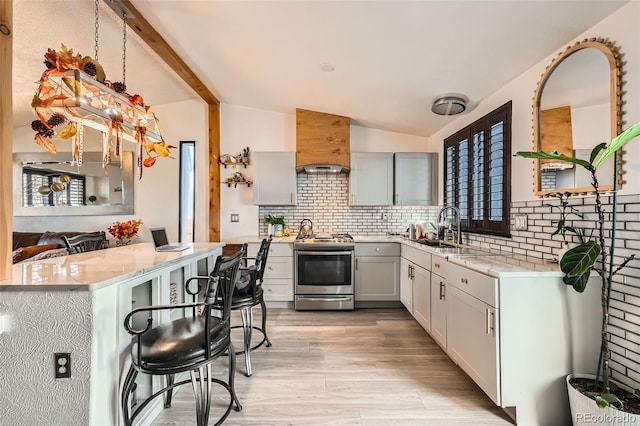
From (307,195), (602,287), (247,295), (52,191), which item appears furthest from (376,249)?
(52,191)

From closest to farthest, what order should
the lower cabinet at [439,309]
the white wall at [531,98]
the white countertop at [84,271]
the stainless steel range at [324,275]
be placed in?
1. the white countertop at [84,271]
2. the white wall at [531,98]
3. the lower cabinet at [439,309]
4. the stainless steel range at [324,275]

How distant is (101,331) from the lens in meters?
1.27

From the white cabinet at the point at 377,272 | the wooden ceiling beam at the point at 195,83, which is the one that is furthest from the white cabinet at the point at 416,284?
the wooden ceiling beam at the point at 195,83

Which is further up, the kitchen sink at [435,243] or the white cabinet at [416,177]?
the white cabinet at [416,177]

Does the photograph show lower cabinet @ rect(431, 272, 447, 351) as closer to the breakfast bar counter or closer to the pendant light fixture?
the breakfast bar counter

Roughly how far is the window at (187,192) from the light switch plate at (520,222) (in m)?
4.02

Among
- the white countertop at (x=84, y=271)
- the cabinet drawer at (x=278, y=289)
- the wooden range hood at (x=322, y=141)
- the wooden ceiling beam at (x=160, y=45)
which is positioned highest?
the wooden ceiling beam at (x=160, y=45)

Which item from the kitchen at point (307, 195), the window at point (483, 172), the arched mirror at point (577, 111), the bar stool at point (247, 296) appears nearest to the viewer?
the arched mirror at point (577, 111)

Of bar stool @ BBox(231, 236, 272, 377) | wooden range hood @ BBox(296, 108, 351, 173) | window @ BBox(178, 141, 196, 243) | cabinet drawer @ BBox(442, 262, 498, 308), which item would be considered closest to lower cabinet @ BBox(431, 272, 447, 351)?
cabinet drawer @ BBox(442, 262, 498, 308)

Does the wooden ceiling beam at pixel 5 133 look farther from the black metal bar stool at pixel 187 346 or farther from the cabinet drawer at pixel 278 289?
the cabinet drawer at pixel 278 289

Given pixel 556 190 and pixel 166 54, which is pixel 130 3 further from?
pixel 556 190

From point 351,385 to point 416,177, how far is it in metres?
2.79

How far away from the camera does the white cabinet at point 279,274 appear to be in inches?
143

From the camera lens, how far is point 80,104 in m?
1.70
